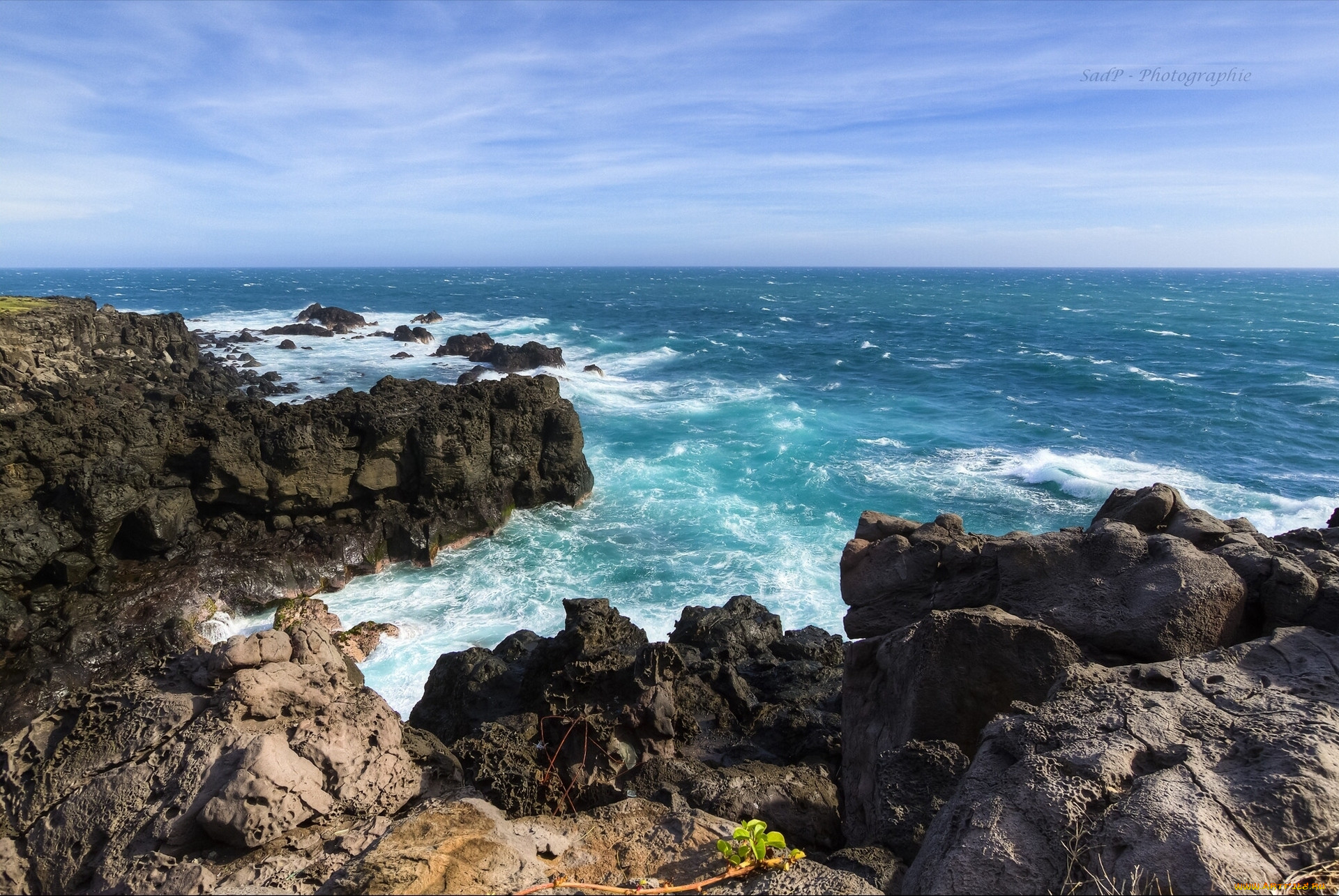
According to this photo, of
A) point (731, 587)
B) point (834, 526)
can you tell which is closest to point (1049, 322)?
point (834, 526)

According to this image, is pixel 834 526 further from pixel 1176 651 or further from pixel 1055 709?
pixel 1055 709

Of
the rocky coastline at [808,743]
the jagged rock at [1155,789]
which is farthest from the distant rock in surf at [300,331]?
the jagged rock at [1155,789]

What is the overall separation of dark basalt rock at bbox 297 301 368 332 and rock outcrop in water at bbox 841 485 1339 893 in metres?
68.4

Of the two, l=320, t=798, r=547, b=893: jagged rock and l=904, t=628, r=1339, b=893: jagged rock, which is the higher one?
l=904, t=628, r=1339, b=893: jagged rock

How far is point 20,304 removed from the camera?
37.1 metres

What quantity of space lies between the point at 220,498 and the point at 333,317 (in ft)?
180

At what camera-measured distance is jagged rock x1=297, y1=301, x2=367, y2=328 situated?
221 feet

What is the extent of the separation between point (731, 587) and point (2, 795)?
1411 centimetres

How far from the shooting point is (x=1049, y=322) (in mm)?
80062

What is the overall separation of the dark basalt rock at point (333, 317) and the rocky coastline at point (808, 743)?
59.2 metres

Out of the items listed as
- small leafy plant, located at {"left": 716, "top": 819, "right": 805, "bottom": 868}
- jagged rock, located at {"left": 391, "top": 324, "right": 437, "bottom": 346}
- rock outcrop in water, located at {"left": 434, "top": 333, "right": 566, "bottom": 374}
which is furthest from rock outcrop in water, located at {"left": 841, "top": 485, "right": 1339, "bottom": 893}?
jagged rock, located at {"left": 391, "top": 324, "right": 437, "bottom": 346}

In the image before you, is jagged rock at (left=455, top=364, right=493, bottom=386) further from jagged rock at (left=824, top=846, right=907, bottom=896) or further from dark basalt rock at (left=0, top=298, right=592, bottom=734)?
jagged rock at (left=824, top=846, right=907, bottom=896)

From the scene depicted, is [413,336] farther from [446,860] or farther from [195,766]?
[446,860]

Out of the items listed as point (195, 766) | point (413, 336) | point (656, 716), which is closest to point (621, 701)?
point (656, 716)
